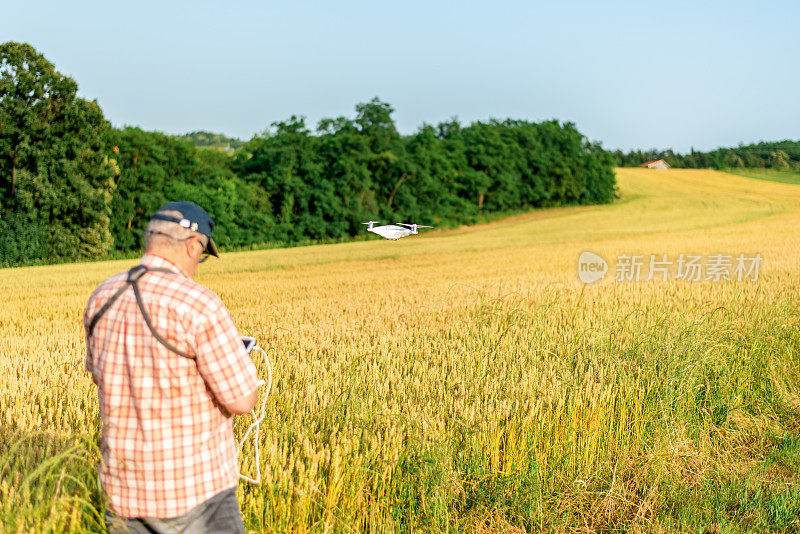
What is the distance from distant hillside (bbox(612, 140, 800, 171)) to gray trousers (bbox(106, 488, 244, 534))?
119 meters

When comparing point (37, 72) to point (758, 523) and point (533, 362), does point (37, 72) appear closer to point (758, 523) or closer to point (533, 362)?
point (533, 362)

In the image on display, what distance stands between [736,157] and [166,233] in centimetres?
13286

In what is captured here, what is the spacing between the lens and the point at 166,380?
241cm

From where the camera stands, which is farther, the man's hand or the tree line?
the tree line

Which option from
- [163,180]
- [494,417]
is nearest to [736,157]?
[163,180]

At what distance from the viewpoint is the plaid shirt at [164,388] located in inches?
92.4

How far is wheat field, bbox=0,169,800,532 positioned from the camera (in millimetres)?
3561

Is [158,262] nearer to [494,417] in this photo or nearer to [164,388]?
[164,388]

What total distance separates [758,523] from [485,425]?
213 centimetres

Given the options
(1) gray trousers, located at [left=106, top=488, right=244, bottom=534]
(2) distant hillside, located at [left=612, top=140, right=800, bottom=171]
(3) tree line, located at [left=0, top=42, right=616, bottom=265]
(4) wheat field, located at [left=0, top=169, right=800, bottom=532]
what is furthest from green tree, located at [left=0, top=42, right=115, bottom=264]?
(2) distant hillside, located at [left=612, top=140, right=800, bottom=171]

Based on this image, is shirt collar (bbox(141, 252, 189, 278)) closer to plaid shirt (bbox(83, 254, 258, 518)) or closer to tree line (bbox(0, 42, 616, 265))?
plaid shirt (bbox(83, 254, 258, 518))

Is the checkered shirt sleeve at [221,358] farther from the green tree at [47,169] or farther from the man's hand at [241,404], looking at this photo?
the green tree at [47,169]

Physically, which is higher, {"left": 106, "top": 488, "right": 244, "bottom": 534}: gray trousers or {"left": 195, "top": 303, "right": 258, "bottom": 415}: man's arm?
{"left": 195, "top": 303, "right": 258, "bottom": 415}: man's arm

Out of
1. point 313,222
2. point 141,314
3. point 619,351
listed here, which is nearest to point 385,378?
point 619,351
